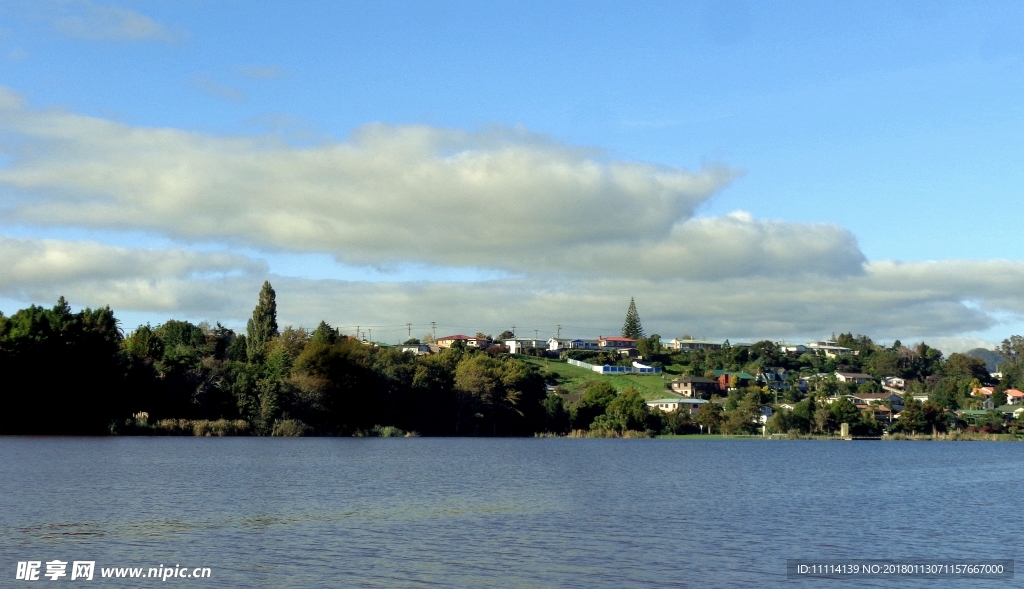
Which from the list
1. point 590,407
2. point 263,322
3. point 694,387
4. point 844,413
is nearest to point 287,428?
point 263,322

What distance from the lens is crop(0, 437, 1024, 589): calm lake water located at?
2502cm

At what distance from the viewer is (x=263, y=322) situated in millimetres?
137125

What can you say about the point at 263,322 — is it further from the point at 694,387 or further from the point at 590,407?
the point at 694,387

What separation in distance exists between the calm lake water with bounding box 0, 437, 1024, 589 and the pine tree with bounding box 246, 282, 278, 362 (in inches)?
2712

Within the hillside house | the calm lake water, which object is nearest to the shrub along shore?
the hillside house

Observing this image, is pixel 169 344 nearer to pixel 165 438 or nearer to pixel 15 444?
pixel 165 438

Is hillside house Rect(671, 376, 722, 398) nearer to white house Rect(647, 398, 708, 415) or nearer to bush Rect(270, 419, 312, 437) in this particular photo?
white house Rect(647, 398, 708, 415)

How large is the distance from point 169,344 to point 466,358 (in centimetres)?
4190

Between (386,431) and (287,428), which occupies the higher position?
(287,428)

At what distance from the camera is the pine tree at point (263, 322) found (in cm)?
13550

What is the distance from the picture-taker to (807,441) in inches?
5861

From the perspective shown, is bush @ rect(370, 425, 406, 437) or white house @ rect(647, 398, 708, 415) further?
white house @ rect(647, 398, 708, 415)

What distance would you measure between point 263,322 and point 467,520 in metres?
108

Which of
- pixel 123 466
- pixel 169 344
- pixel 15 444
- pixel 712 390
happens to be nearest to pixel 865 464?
pixel 123 466
